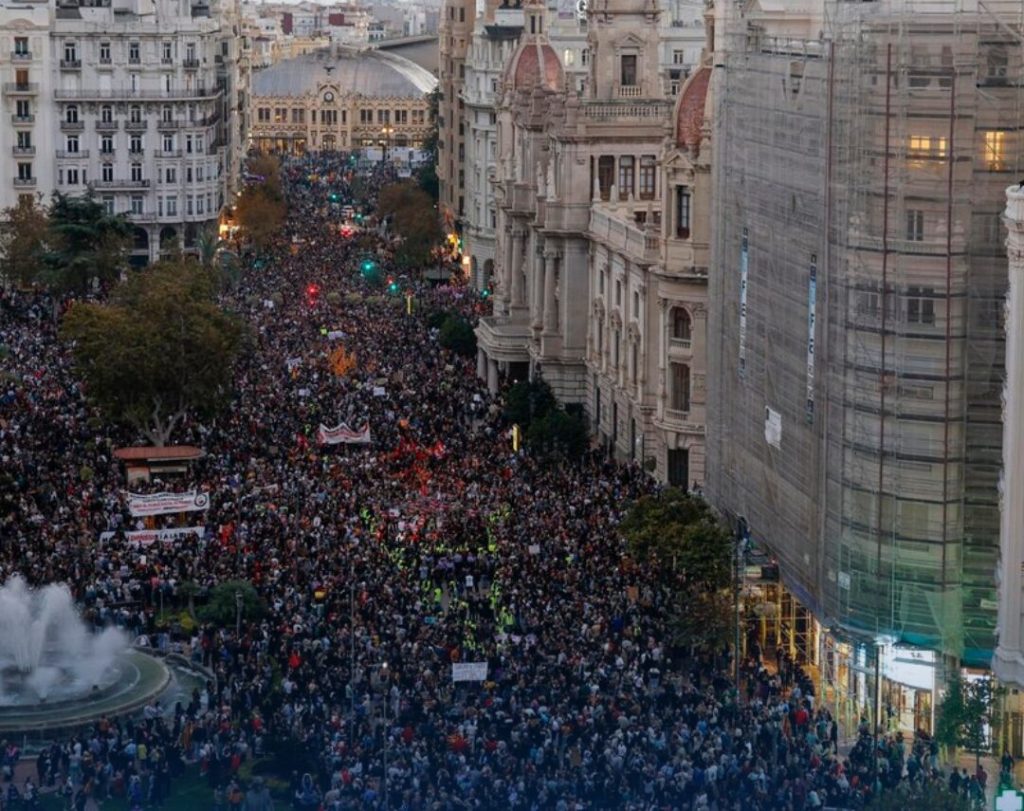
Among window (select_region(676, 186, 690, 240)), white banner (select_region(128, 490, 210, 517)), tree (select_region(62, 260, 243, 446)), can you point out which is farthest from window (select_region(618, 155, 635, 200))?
white banner (select_region(128, 490, 210, 517))

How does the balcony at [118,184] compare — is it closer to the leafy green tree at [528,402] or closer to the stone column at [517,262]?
the stone column at [517,262]

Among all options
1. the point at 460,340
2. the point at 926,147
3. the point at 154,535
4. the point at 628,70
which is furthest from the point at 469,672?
the point at 460,340

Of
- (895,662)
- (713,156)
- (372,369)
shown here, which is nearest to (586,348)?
(372,369)

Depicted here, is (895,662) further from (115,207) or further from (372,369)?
(115,207)

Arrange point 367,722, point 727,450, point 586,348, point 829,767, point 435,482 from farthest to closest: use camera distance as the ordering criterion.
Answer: point 586,348
point 435,482
point 727,450
point 367,722
point 829,767

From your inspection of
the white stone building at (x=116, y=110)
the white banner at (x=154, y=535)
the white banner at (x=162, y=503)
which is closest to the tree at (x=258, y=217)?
the white stone building at (x=116, y=110)
